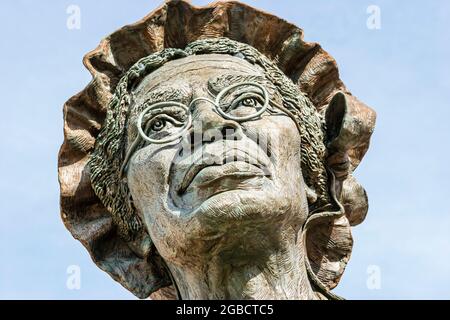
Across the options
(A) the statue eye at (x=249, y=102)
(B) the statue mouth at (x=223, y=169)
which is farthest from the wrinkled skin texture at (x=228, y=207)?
(A) the statue eye at (x=249, y=102)

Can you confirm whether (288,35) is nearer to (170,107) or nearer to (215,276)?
(170,107)

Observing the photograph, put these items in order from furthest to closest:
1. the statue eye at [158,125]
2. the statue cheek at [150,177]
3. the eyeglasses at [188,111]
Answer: the statue eye at [158,125], the eyeglasses at [188,111], the statue cheek at [150,177]

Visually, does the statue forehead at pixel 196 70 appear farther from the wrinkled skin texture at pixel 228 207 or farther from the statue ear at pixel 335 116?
the statue ear at pixel 335 116

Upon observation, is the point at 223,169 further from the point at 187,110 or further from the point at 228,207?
the point at 187,110

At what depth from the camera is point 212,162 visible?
1074 cm

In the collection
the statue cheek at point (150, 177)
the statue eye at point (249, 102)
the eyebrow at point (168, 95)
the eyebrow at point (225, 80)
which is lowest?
the statue cheek at point (150, 177)

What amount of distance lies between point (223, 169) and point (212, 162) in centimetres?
11

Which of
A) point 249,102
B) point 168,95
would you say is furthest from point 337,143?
point 168,95

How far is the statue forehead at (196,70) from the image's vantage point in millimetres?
11750

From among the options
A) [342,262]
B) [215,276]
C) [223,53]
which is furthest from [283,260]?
[223,53]

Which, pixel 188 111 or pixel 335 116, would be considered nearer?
pixel 188 111

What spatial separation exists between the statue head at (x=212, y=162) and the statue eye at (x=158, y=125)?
0.01 meters

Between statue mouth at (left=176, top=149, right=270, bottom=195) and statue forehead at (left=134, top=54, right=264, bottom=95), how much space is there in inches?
40.5

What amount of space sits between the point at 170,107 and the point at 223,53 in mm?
924
